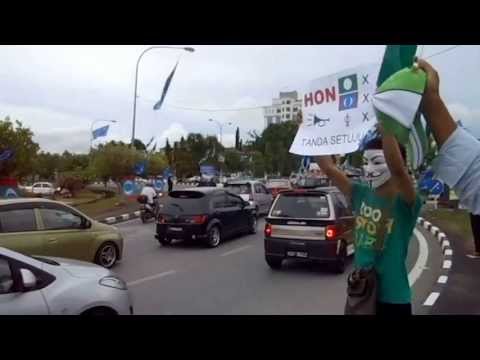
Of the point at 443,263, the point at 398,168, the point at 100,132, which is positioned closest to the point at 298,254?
the point at 443,263

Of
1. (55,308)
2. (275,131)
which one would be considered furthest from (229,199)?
(275,131)

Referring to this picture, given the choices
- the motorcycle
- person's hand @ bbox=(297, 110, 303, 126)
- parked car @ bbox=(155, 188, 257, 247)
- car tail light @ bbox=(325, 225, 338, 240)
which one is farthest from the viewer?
the motorcycle

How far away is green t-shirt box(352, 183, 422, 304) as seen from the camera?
2.30 m

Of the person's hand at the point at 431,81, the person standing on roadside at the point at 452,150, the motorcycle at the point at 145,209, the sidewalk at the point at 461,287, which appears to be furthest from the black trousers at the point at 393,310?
the motorcycle at the point at 145,209

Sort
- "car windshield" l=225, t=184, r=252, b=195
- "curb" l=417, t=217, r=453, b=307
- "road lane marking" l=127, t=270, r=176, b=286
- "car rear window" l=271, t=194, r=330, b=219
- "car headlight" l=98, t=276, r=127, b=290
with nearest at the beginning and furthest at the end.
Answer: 1. "car headlight" l=98, t=276, r=127, b=290
2. "curb" l=417, t=217, r=453, b=307
3. "road lane marking" l=127, t=270, r=176, b=286
4. "car rear window" l=271, t=194, r=330, b=219
5. "car windshield" l=225, t=184, r=252, b=195

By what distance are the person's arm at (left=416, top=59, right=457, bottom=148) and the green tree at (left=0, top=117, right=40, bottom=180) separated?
1881 cm

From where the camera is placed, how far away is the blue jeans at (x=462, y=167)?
138cm

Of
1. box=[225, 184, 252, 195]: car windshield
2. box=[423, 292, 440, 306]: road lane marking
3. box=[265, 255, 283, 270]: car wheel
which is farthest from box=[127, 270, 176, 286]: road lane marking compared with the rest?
box=[225, 184, 252, 195]: car windshield

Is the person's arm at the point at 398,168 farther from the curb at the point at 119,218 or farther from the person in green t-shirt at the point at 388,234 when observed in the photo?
the curb at the point at 119,218

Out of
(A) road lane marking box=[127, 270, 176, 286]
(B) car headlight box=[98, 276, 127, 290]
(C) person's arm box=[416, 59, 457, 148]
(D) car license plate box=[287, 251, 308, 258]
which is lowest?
(A) road lane marking box=[127, 270, 176, 286]

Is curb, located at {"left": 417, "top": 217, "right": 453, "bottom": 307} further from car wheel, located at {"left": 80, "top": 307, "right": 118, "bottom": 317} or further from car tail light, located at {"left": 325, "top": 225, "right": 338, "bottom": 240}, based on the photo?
car wheel, located at {"left": 80, "top": 307, "right": 118, "bottom": 317}

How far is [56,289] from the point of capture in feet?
12.2
